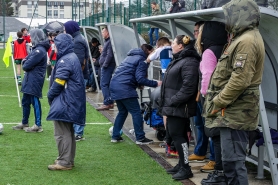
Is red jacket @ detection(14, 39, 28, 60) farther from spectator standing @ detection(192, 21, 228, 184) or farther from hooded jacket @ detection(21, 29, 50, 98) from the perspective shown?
spectator standing @ detection(192, 21, 228, 184)

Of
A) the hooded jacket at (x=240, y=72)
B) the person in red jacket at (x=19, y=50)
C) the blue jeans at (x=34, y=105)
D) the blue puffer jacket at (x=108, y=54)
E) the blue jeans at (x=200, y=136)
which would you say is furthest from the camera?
the person in red jacket at (x=19, y=50)

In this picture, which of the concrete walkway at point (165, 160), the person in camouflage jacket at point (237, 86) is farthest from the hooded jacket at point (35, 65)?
the person in camouflage jacket at point (237, 86)

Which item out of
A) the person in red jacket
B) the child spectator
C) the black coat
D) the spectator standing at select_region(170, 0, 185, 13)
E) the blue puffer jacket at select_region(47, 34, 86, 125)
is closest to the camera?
the black coat

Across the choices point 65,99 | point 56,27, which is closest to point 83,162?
point 65,99

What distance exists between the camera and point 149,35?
15.4 metres

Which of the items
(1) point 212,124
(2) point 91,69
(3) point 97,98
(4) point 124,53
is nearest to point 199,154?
(1) point 212,124

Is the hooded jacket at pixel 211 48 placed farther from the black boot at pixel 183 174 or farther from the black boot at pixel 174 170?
the black boot at pixel 174 170

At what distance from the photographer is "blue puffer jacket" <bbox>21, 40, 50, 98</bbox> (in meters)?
9.20

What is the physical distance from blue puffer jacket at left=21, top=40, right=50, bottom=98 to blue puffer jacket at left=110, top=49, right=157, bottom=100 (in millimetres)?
1583

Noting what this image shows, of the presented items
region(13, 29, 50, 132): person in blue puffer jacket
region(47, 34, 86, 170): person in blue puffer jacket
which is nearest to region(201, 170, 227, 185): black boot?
region(47, 34, 86, 170): person in blue puffer jacket

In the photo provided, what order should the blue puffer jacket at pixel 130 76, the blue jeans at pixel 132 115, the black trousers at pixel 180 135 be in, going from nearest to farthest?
the black trousers at pixel 180 135 → the blue puffer jacket at pixel 130 76 → the blue jeans at pixel 132 115

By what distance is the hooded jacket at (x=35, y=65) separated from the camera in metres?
9.20

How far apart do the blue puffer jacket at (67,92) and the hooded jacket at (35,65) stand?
2455mm

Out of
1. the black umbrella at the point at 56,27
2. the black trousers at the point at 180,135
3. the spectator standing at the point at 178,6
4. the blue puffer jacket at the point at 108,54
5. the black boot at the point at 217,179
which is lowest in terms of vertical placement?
the black boot at the point at 217,179
